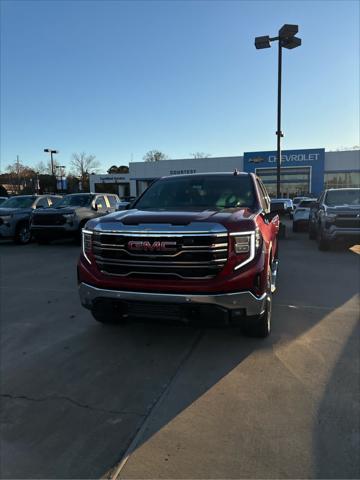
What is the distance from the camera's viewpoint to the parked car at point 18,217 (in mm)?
13172

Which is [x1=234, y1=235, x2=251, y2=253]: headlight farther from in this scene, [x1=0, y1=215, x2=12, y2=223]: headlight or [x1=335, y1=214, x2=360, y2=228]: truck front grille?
[x1=0, y1=215, x2=12, y2=223]: headlight

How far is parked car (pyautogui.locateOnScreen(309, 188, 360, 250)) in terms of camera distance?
1066 cm

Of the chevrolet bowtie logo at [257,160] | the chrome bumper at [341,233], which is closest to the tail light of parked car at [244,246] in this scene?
the chrome bumper at [341,233]

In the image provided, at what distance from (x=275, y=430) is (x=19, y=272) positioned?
712cm

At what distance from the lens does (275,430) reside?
2.77 m

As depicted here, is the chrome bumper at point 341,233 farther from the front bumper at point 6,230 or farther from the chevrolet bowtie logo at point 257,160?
the chevrolet bowtie logo at point 257,160

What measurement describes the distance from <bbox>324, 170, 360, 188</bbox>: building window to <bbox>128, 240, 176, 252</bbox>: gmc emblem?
48300 mm

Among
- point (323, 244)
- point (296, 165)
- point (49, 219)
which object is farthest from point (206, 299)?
point (296, 165)

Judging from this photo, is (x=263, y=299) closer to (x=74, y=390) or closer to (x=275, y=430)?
(x=275, y=430)

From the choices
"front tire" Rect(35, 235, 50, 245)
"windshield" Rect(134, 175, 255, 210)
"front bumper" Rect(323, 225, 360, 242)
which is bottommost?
"front tire" Rect(35, 235, 50, 245)

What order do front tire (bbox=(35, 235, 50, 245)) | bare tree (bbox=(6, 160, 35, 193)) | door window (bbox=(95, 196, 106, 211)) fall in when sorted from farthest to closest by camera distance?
bare tree (bbox=(6, 160, 35, 193)) < door window (bbox=(95, 196, 106, 211)) < front tire (bbox=(35, 235, 50, 245))

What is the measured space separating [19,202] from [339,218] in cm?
1112

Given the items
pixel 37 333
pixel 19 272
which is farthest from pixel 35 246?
pixel 37 333

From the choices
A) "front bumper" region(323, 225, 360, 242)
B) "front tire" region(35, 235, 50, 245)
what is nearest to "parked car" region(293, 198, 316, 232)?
"front bumper" region(323, 225, 360, 242)
